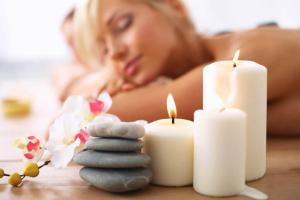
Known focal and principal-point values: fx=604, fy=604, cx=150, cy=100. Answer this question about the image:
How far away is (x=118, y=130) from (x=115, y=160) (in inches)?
1.9

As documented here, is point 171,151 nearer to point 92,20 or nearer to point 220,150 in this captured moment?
point 220,150

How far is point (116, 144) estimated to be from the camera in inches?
37.8

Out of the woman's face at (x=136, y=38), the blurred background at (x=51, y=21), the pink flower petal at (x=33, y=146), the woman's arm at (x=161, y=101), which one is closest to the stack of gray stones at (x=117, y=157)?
the pink flower petal at (x=33, y=146)

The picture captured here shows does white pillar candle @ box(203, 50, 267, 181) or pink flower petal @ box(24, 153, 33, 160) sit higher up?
white pillar candle @ box(203, 50, 267, 181)

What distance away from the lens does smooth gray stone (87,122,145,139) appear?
96 cm

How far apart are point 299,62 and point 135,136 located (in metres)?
0.64

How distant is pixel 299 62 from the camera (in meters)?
1.46

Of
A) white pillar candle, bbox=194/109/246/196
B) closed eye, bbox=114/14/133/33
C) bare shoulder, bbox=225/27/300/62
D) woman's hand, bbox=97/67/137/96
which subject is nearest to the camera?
white pillar candle, bbox=194/109/246/196

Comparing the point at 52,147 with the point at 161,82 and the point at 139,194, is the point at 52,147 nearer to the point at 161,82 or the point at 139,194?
the point at 139,194

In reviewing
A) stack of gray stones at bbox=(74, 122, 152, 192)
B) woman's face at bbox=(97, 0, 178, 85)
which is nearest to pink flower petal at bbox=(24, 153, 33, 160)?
stack of gray stones at bbox=(74, 122, 152, 192)

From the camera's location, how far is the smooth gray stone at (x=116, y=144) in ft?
3.15

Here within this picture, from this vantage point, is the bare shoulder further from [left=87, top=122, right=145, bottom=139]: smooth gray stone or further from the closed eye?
[left=87, top=122, right=145, bottom=139]: smooth gray stone

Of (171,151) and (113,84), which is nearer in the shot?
(171,151)

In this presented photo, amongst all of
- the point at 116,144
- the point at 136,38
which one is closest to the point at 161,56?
the point at 136,38
